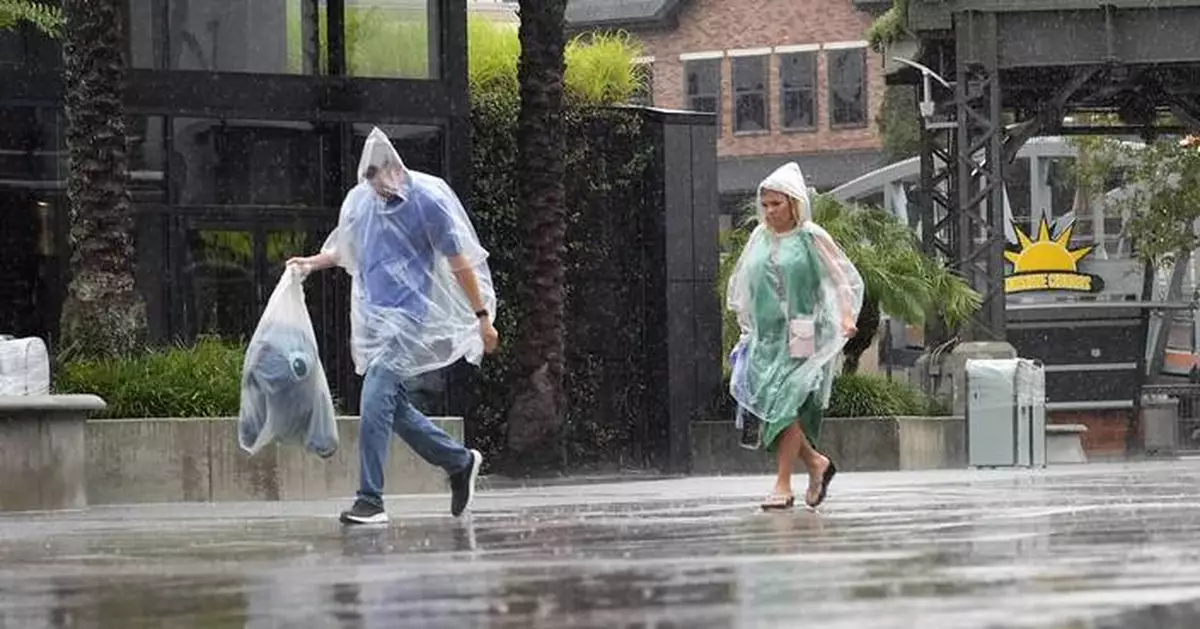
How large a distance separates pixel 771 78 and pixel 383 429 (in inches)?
2503

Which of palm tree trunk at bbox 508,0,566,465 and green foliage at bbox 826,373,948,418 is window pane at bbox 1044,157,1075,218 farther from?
palm tree trunk at bbox 508,0,566,465

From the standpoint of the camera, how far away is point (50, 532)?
11.6m

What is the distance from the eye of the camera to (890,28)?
35.8 meters

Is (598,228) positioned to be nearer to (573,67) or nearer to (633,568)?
(573,67)

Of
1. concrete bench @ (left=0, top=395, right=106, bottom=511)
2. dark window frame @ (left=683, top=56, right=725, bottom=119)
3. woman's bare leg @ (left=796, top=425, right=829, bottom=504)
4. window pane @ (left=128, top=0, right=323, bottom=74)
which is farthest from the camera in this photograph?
dark window frame @ (left=683, top=56, right=725, bottom=119)

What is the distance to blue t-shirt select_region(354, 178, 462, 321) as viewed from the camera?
11.8 m

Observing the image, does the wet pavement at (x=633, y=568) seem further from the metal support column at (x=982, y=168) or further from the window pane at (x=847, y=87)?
the window pane at (x=847, y=87)

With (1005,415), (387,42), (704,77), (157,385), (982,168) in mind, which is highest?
(704,77)

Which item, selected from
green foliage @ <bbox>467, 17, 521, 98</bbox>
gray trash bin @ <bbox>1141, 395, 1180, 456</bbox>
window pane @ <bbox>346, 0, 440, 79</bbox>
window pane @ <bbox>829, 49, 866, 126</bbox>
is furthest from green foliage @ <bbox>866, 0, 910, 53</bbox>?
window pane @ <bbox>829, 49, 866, 126</bbox>

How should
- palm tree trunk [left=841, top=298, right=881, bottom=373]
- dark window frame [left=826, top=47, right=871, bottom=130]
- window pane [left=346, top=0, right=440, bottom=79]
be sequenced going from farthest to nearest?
1. dark window frame [left=826, top=47, right=871, bottom=130]
2. palm tree trunk [left=841, top=298, right=881, bottom=373]
3. window pane [left=346, top=0, right=440, bottom=79]

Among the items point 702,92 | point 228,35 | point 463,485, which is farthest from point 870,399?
point 702,92

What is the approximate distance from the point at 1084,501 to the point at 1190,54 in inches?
850

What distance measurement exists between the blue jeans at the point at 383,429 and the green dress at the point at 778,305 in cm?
168

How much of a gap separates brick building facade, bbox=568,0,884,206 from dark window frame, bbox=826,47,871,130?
28 mm
